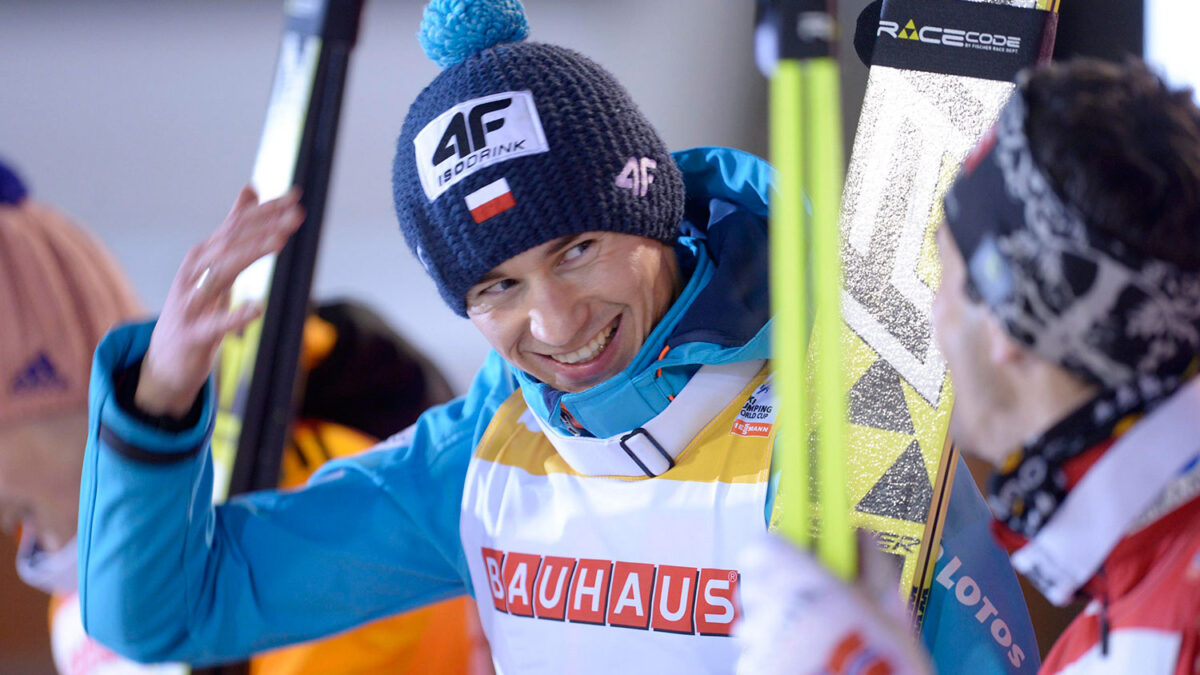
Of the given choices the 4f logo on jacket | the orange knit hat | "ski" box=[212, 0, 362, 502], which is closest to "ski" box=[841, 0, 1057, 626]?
the 4f logo on jacket

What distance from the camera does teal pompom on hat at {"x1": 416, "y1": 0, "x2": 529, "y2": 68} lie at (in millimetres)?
1225

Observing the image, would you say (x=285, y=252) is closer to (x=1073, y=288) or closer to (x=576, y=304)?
(x=576, y=304)

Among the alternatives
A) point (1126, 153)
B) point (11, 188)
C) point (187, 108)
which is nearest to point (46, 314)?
point (11, 188)

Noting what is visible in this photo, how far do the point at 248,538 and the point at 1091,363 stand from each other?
3.22 feet

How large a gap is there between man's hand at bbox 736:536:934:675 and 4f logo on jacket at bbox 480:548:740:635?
0.42 metres

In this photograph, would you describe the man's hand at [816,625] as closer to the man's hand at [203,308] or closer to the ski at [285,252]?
the man's hand at [203,308]

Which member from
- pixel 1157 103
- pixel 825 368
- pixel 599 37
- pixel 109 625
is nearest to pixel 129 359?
pixel 109 625

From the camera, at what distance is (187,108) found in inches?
139

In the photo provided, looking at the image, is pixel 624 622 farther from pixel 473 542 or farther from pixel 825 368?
pixel 825 368

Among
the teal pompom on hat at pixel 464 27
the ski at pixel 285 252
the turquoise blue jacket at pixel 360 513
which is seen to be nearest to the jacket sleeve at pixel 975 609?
the turquoise blue jacket at pixel 360 513

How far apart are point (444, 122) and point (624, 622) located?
0.54 m

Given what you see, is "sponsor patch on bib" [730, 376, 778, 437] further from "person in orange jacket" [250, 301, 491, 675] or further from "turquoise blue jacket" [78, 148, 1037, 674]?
"person in orange jacket" [250, 301, 491, 675]

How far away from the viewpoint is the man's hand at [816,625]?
2.18 feet

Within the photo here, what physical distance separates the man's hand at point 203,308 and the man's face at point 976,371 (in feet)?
2.19
